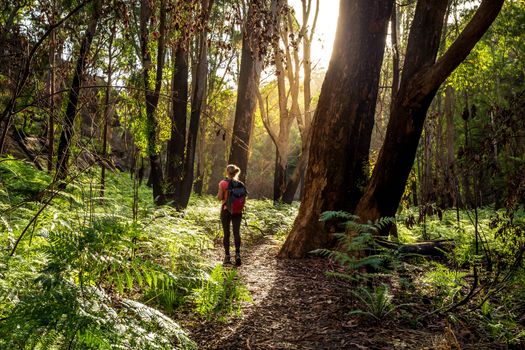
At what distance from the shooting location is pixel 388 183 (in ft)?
17.7

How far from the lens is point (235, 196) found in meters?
6.83

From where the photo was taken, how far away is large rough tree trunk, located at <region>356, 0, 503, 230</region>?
5.03m

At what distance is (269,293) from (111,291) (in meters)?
1.87

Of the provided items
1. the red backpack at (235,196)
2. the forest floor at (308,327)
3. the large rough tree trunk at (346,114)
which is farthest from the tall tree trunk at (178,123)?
the forest floor at (308,327)

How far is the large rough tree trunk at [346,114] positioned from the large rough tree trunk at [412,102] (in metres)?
0.65

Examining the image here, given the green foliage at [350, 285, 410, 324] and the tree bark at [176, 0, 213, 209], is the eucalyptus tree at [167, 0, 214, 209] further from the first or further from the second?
the green foliage at [350, 285, 410, 324]

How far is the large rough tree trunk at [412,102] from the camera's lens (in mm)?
5027

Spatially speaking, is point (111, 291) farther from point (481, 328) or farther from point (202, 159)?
point (202, 159)

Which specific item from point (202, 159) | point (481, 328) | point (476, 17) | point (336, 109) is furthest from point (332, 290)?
point (202, 159)

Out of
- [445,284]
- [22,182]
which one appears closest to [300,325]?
[445,284]

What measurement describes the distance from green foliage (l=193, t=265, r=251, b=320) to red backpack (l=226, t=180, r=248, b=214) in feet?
8.25

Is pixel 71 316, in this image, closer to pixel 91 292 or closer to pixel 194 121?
pixel 91 292

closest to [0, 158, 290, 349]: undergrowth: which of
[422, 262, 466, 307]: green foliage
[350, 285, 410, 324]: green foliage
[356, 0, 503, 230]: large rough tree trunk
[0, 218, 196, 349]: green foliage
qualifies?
[0, 218, 196, 349]: green foliage

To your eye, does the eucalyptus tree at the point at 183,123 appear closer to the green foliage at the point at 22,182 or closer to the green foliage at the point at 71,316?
the green foliage at the point at 22,182
